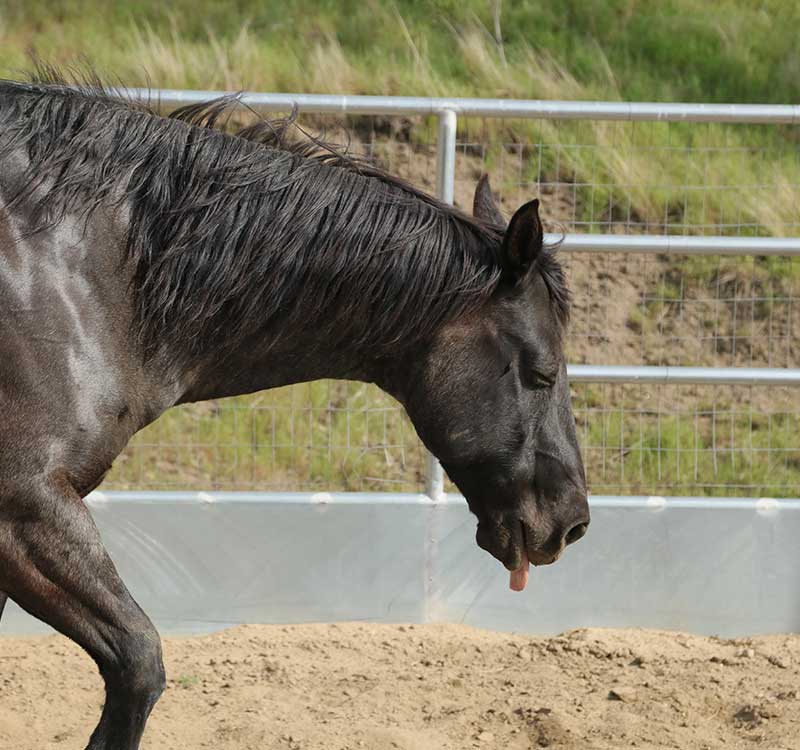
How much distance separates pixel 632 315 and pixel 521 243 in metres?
4.76

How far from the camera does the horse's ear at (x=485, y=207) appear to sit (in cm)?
355

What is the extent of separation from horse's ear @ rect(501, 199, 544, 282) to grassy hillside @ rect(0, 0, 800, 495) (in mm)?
2210

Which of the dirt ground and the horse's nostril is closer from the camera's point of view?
the horse's nostril

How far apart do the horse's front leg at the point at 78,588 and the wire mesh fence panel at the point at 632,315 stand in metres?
3.31

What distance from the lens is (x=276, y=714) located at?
13.7ft

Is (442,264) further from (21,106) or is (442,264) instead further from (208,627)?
(208,627)

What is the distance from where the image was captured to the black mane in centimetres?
302

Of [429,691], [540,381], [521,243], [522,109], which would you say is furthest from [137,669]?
[522,109]

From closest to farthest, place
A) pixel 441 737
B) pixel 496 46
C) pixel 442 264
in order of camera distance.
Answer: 1. pixel 442 264
2. pixel 441 737
3. pixel 496 46

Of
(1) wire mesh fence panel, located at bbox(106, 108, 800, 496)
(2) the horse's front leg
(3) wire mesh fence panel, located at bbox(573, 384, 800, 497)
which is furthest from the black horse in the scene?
(1) wire mesh fence panel, located at bbox(106, 108, 800, 496)

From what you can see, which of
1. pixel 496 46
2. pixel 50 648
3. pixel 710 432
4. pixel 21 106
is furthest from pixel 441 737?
pixel 496 46

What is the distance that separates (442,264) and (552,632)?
2.38 metres

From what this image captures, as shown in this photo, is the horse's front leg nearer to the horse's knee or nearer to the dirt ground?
the horse's knee

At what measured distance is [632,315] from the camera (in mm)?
7809
